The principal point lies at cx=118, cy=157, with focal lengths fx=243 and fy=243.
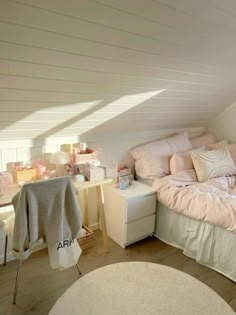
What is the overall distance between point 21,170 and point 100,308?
120 cm

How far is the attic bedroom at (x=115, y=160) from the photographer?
124 cm

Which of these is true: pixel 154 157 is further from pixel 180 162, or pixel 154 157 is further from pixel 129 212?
pixel 129 212

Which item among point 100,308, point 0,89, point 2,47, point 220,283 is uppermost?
point 2,47

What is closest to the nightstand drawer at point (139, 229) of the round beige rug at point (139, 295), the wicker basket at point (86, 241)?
the wicker basket at point (86, 241)

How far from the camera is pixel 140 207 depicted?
2326 millimetres

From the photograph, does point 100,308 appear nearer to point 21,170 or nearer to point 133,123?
point 21,170

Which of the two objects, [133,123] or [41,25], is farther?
[133,123]

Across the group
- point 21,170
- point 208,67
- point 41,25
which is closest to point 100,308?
point 21,170

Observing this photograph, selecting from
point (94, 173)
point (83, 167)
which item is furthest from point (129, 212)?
point (83, 167)

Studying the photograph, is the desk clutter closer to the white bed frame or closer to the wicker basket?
the wicker basket

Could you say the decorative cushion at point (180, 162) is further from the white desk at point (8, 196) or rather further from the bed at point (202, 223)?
the white desk at point (8, 196)

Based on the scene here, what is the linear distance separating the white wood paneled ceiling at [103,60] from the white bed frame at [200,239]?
1.08 metres

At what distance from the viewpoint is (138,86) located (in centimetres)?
190

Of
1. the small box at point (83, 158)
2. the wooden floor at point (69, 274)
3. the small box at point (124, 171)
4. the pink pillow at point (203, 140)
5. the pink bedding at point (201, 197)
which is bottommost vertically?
the wooden floor at point (69, 274)
